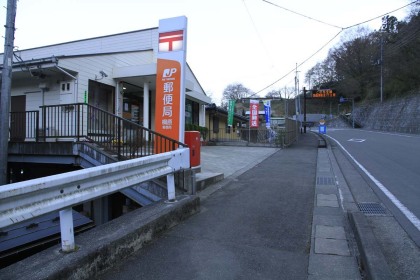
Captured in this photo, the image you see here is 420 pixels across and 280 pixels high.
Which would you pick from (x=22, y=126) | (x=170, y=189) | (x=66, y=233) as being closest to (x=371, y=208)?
(x=170, y=189)

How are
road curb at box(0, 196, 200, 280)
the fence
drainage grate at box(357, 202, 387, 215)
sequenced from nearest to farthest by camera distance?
road curb at box(0, 196, 200, 280) → drainage grate at box(357, 202, 387, 215) → the fence

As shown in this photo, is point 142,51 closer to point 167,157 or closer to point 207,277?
point 167,157

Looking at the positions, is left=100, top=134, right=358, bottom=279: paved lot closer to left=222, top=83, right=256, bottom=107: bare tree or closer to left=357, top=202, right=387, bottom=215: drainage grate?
left=357, top=202, right=387, bottom=215: drainage grate

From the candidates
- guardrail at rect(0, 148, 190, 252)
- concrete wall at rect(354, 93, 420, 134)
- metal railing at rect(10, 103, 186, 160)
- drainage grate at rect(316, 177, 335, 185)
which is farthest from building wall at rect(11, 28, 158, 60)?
concrete wall at rect(354, 93, 420, 134)

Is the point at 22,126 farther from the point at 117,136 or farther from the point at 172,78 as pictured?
the point at 172,78

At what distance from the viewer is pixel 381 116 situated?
4881 cm

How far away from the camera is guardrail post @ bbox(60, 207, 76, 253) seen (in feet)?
10.2

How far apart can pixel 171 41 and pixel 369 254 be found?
19.6ft

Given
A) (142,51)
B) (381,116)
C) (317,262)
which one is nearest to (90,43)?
(142,51)

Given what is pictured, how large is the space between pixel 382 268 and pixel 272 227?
6.12ft

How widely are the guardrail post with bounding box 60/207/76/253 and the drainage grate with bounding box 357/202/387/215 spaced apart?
474cm

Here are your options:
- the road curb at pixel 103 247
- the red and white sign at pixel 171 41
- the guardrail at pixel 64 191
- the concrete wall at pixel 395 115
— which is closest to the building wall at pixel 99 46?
the red and white sign at pixel 171 41

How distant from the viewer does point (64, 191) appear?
3092 mm

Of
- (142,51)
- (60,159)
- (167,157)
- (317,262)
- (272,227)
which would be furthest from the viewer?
(142,51)
